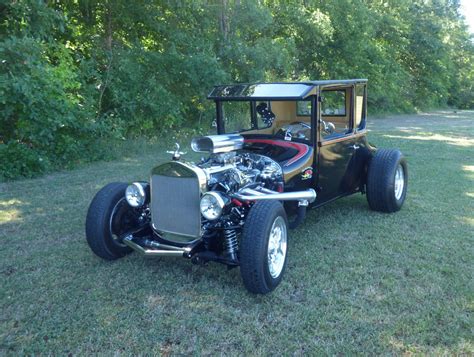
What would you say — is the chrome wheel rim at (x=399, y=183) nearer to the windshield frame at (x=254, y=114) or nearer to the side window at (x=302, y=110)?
the side window at (x=302, y=110)

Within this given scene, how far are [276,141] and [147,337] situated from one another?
2.77 meters

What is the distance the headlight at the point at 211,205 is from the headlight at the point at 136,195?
72 centimetres

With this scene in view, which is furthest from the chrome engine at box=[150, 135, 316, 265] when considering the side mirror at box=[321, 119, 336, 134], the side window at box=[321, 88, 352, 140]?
the side window at box=[321, 88, 352, 140]

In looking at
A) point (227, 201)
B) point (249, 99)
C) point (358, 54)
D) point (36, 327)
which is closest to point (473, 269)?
point (227, 201)

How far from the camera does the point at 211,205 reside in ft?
12.6

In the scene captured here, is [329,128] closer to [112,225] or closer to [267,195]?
[267,195]

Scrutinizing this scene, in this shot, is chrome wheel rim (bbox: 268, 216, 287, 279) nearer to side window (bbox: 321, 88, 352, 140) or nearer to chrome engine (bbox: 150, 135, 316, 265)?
chrome engine (bbox: 150, 135, 316, 265)

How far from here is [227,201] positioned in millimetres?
3951

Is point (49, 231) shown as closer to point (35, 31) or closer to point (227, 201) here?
point (227, 201)

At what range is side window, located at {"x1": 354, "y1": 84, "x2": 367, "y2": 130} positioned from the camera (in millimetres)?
5816

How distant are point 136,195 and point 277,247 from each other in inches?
55.1

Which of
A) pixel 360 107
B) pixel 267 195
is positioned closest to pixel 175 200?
pixel 267 195

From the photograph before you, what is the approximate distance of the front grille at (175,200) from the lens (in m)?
4.02

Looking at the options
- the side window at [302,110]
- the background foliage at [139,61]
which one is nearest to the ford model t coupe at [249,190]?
Answer: the side window at [302,110]
